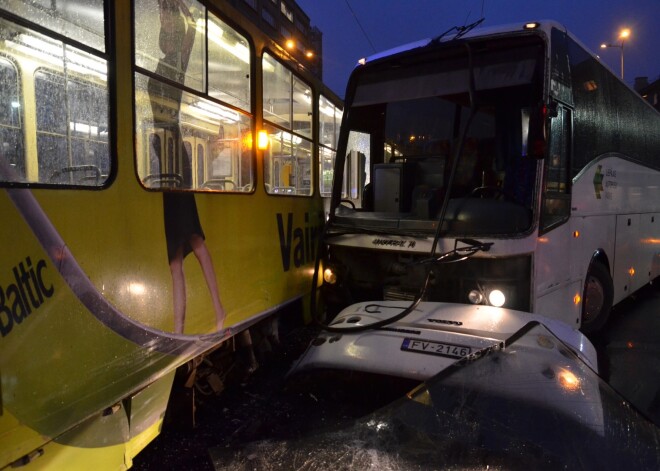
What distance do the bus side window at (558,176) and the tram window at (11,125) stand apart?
12.0 feet

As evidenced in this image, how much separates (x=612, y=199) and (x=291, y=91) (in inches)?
161

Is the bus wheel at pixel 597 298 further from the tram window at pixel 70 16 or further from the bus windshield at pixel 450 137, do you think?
the tram window at pixel 70 16

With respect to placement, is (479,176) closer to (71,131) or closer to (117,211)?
(117,211)

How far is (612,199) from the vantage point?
5.92 metres

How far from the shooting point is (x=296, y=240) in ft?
16.3

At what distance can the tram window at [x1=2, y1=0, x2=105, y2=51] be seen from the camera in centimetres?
213

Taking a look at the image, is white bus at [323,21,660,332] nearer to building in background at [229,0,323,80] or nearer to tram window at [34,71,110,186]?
tram window at [34,71,110,186]

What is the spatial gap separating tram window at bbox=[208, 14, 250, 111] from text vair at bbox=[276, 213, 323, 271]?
3.81ft

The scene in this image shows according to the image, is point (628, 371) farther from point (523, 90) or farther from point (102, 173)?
point (102, 173)

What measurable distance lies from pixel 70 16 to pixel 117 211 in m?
0.96

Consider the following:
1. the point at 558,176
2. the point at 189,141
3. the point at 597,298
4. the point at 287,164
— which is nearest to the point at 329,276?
the point at 287,164

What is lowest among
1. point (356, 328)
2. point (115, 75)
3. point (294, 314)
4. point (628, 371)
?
point (628, 371)

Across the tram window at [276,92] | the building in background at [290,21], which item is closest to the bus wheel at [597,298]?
the tram window at [276,92]

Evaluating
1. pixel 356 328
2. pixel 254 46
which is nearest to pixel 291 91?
pixel 254 46
